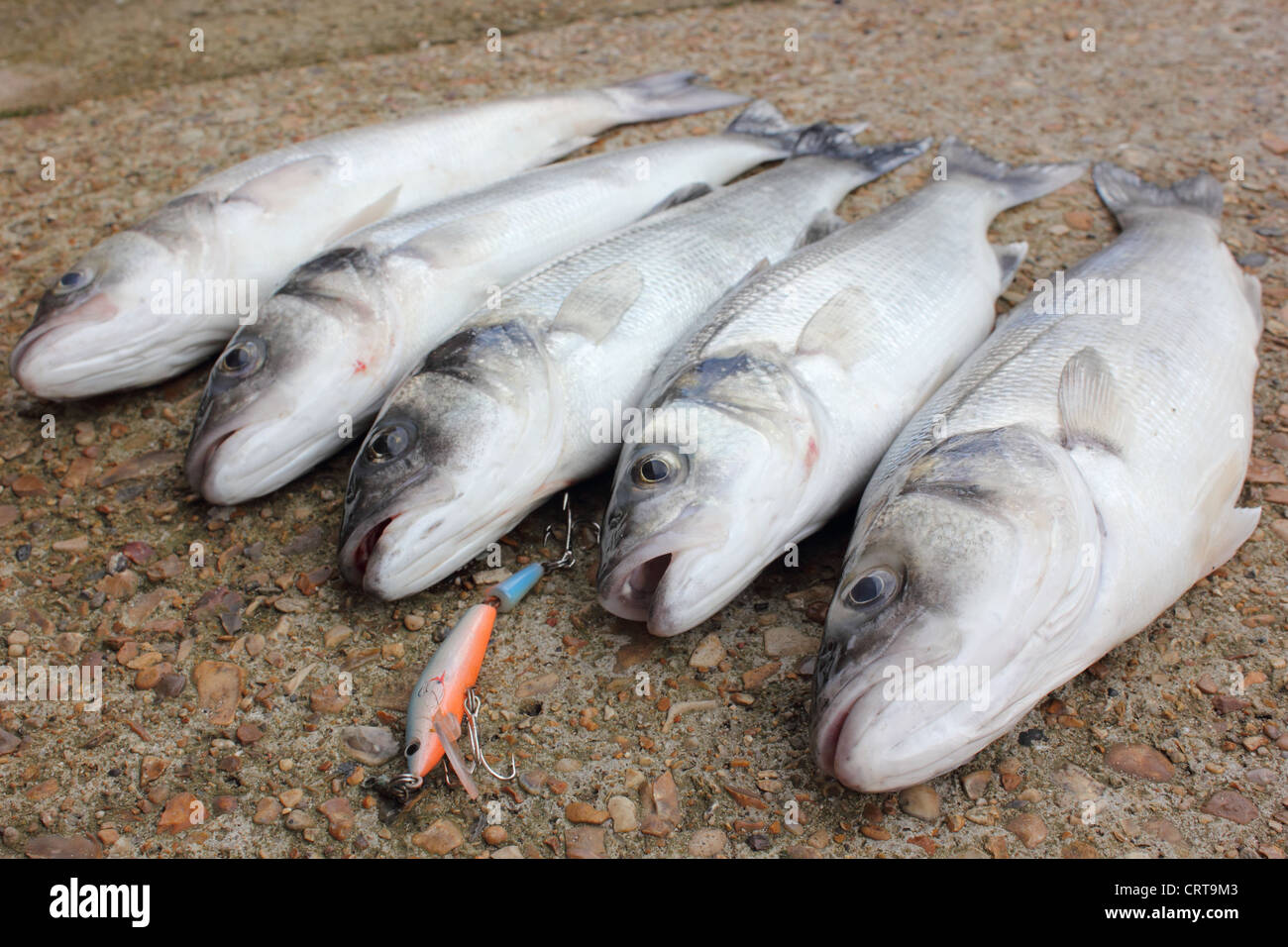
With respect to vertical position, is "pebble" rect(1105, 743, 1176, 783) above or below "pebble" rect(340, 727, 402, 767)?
above

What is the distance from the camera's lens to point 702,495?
3092 millimetres

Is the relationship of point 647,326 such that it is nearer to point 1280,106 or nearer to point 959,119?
point 959,119

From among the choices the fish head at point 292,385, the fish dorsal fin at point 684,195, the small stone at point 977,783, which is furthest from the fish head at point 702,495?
the fish dorsal fin at point 684,195

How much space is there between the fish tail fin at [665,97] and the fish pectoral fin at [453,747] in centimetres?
453

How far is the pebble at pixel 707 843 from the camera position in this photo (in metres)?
2.74

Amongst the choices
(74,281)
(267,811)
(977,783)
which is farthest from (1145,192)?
(74,281)

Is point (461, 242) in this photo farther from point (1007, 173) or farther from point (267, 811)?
point (1007, 173)

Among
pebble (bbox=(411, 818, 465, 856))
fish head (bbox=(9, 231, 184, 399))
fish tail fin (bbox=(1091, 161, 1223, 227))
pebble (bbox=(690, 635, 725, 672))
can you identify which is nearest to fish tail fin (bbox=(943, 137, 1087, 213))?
fish tail fin (bbox=(1091, 161, 1223, 227))

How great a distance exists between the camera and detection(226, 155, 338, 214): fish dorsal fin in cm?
483

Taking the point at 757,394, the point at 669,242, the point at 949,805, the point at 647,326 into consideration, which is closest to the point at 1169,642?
the point at 949,805

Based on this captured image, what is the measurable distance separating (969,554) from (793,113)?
15.3 ft

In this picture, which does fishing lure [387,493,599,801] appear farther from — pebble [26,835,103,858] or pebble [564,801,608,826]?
pebble [26,835,103,858]

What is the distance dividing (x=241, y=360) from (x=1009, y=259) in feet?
11.0

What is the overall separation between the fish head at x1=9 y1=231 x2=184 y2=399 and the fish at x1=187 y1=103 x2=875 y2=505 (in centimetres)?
73
